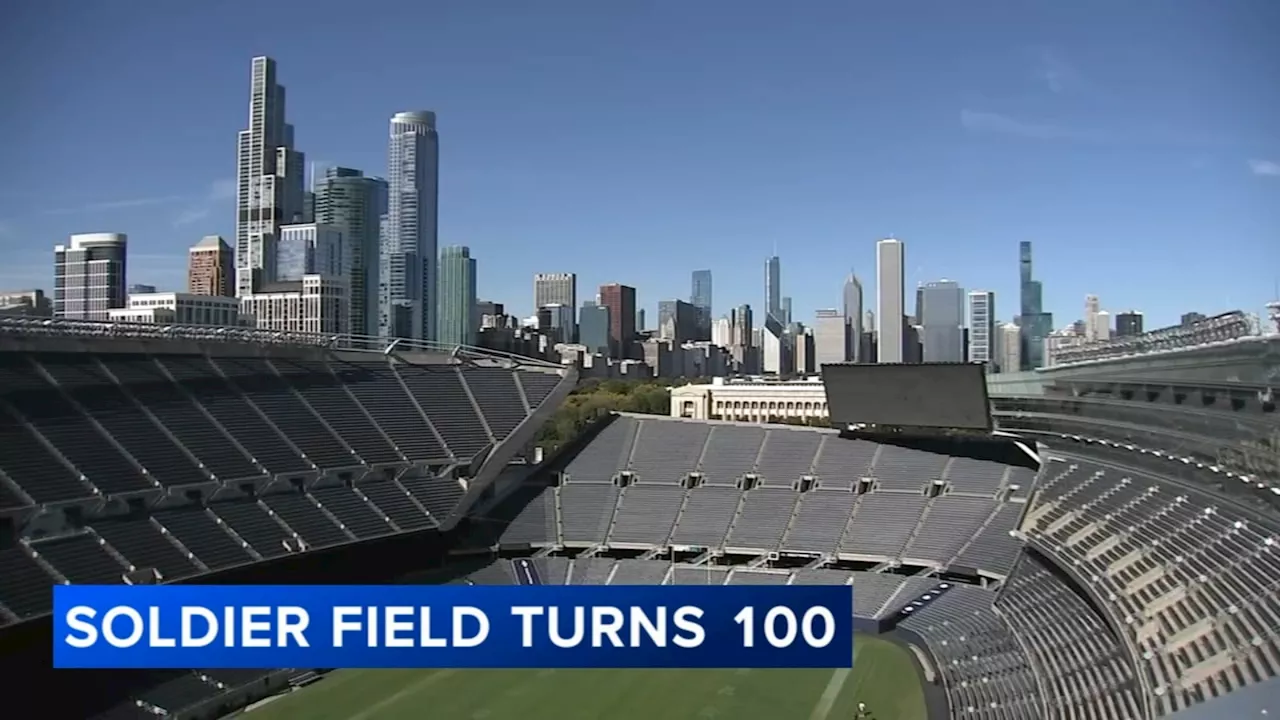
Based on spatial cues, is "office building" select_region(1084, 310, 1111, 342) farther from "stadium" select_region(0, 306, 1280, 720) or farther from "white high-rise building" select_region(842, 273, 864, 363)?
"white high-rise building" select_region(842, 273, 864, 363)

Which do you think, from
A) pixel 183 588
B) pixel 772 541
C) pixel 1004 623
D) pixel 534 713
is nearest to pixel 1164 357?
pixel 1004 623

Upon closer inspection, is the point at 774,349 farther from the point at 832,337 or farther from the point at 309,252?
the point at 309,252

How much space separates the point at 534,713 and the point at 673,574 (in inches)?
361

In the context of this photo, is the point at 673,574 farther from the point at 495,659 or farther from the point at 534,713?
the point at 495,659

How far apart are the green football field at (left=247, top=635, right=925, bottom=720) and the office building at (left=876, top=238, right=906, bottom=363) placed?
43.9 metres

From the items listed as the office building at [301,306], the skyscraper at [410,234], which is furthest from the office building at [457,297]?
the office building at [301,306]

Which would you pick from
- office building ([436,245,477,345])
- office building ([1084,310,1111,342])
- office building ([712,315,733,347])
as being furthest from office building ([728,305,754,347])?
office building ([1084,310,1111,342])

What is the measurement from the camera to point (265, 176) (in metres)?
122

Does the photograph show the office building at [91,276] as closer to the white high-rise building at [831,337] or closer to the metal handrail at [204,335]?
the metal handrail at [204,335]

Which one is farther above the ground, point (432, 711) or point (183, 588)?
point (183, 588)

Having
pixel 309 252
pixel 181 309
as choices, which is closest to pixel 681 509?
pixel 181 309

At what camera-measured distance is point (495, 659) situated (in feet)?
34.7

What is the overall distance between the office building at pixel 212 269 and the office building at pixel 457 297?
17568 mm

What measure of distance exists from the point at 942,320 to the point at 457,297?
44606 millimetres
